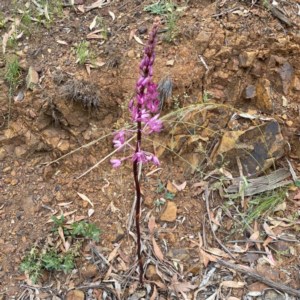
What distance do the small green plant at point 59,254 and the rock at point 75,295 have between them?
0.14 m

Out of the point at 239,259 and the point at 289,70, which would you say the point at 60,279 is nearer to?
the point at 239,259

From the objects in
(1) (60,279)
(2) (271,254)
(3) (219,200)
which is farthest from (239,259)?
(1) (60,279)

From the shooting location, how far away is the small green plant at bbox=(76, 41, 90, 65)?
3.82 meters

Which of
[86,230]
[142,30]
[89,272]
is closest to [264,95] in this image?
[142,30]

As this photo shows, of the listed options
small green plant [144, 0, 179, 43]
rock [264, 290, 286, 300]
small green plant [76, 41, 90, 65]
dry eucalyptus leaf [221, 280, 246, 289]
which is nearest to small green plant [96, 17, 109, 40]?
small green plant [76, 41, 90, 65]

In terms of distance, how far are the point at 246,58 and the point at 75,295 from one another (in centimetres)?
210

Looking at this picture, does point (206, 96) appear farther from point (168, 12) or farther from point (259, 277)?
point (259, 277)

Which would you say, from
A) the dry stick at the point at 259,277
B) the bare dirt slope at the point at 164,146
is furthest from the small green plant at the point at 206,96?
the dry stick at the point at 259,277

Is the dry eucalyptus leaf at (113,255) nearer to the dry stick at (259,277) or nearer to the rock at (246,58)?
the dry stick at (259,277)

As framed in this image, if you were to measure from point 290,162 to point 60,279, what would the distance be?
182 centimetres

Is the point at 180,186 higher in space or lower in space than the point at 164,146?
lower

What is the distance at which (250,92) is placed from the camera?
3.88m

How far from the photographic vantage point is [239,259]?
134 inches

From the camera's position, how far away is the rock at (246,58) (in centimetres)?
388
